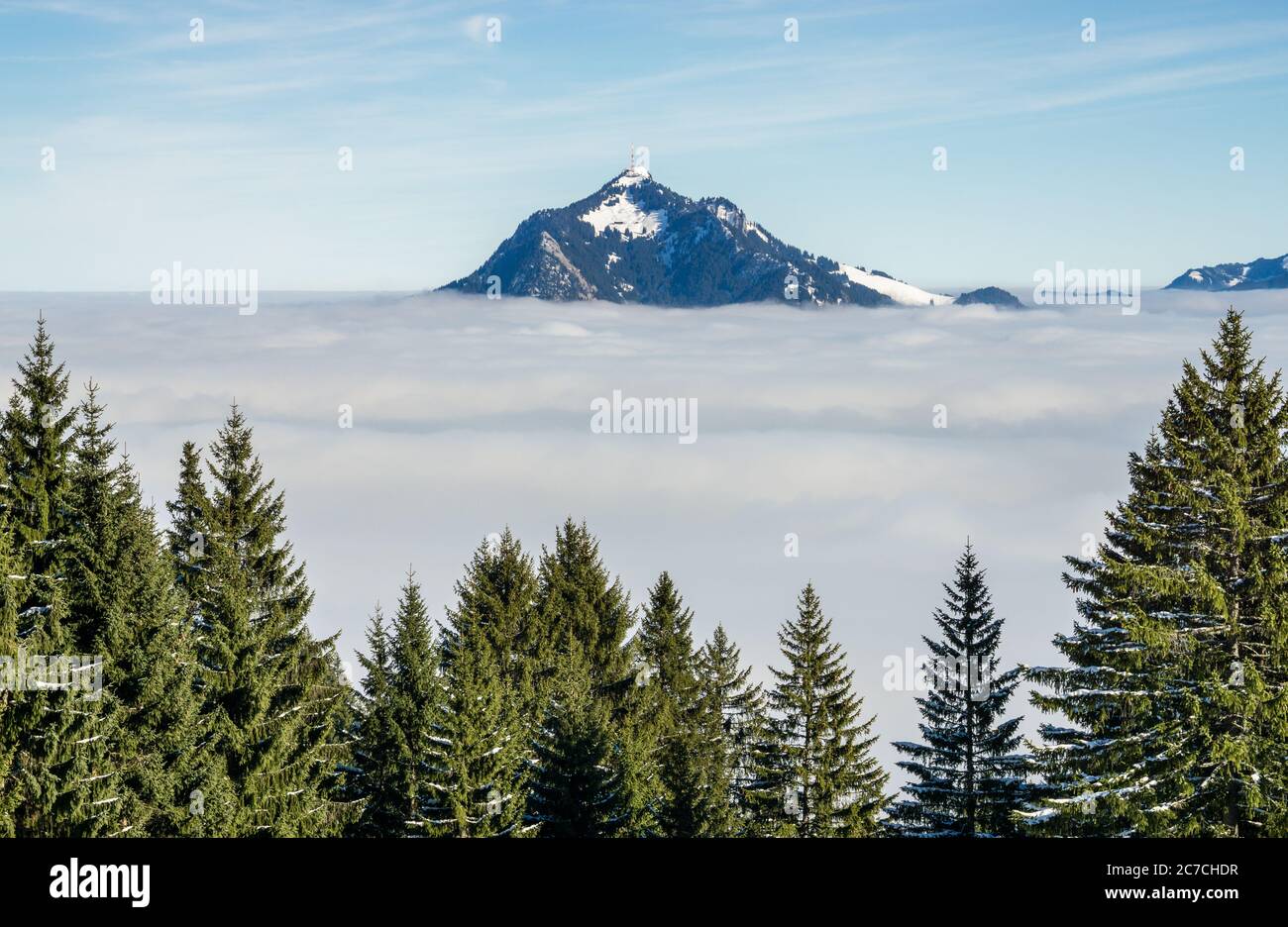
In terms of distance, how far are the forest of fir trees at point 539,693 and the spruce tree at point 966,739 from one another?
99 mm

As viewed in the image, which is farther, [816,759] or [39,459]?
[816,759]

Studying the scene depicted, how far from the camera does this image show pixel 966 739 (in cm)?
4041

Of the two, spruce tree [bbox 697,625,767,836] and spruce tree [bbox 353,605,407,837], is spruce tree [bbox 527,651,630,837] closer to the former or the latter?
spruce tree [bbox 353,605,407,837]

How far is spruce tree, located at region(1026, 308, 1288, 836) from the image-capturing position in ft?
80.5

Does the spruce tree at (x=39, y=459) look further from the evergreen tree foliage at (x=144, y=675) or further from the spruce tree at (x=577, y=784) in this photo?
the spruce tree at (x=577, y=784)

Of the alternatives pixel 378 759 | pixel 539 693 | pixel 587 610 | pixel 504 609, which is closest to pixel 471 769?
pixel 378 759

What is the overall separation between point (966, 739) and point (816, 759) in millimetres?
5438

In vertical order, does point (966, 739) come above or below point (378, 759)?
above

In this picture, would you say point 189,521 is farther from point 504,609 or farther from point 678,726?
point 678,726

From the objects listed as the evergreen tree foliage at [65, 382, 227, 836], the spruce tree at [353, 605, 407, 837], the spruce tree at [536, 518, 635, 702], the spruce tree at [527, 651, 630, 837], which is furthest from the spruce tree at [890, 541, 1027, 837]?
the evergreen tree foliage at [65, 382, 227, 836]

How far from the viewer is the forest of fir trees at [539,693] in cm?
2559
